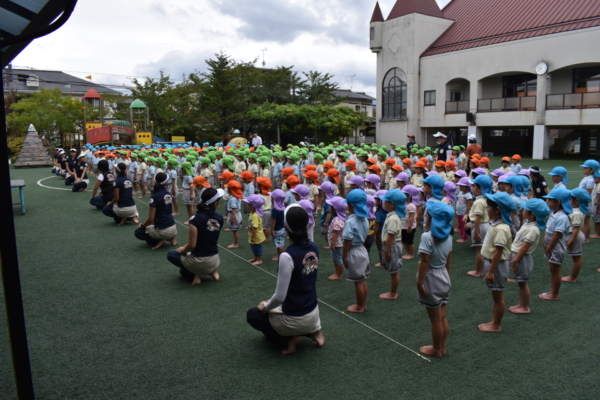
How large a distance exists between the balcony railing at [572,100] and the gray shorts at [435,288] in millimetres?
22536

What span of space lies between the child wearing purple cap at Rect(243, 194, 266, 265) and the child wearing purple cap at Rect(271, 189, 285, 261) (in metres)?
0.25

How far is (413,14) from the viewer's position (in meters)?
29.2

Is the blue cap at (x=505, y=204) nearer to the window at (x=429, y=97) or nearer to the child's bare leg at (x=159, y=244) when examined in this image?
the child's bare leg at (x=159, y=244)

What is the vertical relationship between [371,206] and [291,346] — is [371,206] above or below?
above

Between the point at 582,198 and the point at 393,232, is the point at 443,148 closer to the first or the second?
the point at 582,198

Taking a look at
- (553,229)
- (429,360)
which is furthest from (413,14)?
(429,360)

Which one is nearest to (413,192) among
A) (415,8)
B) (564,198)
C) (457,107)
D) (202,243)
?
(564,198)

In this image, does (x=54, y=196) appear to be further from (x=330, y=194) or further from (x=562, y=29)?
(x=562, y=29)

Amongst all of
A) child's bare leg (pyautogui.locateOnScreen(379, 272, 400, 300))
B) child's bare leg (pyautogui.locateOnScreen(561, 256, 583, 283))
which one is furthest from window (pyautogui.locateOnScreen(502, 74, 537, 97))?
child's bare leg (pyautogui.locateOnScreen(379, 272, 400, 300))

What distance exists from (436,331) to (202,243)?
12.4ft

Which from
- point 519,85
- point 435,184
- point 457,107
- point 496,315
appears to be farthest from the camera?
point 457,107

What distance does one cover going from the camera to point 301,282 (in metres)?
4.58

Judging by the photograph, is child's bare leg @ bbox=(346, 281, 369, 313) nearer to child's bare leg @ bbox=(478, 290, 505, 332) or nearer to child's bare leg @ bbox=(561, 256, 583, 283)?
child's bare leg @ bbox=(478, 290, 505, 332)

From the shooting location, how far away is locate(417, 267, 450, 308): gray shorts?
459 centimetres
